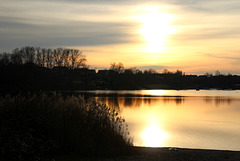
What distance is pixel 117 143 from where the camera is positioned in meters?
11.2

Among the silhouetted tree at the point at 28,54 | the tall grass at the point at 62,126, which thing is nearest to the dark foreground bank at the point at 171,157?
the tall grass at the point at 62,126

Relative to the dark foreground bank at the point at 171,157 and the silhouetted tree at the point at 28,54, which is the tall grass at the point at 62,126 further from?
the silhouetted tree at the point at 28,54

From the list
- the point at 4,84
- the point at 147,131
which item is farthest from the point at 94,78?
the point at 147,131

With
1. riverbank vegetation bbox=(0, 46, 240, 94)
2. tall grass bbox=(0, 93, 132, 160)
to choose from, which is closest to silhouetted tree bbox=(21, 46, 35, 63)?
riverbank vegetation bbox=(0, 46, 240, 94)

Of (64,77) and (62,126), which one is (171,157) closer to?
(62,126)

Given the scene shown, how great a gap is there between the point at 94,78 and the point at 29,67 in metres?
60.7

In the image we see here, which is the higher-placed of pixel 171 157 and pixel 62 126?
pixel 62 126

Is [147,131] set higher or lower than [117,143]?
lower

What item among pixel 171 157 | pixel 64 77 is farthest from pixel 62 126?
pixel 64 77

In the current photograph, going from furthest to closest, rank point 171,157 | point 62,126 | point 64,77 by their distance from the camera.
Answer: point 64,77 → point 62,126 → point 171,157

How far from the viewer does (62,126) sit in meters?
10.8

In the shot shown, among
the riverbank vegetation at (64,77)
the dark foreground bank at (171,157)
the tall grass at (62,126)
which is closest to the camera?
the dark foreground bank at (171,157)

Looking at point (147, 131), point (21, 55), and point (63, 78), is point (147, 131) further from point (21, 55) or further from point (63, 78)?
point (21, 55)

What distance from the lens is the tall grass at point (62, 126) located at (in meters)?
9.91
